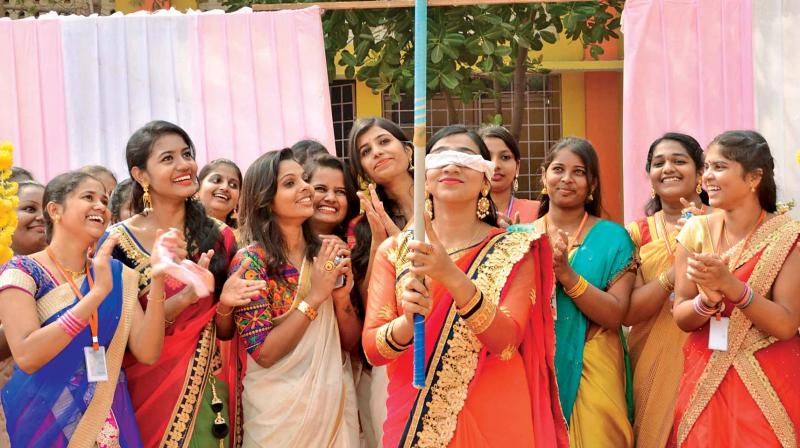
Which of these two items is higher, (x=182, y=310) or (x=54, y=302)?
(x=54, y=302)

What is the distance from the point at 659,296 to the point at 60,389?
2614 millimetres

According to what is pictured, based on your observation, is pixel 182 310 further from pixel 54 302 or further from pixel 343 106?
pixel 343 106

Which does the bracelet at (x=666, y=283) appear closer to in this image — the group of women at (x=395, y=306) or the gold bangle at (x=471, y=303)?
the group of women at (x=395, y=306)

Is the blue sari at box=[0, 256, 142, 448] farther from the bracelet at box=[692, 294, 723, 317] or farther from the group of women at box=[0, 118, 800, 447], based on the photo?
the bracelet at box=[692, 294, 723, 317]

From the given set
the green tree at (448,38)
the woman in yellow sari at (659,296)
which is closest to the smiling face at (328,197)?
the woman in yellow sari at (659,296)

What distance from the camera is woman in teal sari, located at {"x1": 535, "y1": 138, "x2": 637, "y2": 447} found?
453 centimetres

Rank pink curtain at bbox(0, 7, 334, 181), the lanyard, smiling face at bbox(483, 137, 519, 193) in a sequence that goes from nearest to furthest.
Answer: the lanyard → smiling face at bbox(483, 137, 519, 193) → pink curtain at bbox(0, 7, 334, 181)

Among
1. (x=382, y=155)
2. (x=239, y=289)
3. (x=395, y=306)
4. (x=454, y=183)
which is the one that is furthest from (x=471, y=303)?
(x=382, y=155)

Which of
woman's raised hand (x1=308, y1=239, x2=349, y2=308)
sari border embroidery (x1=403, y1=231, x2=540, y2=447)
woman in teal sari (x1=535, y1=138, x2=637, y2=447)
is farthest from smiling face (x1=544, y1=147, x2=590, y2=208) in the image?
woman's raised hand (x1=308, y1=239, x2=349, y2=308)

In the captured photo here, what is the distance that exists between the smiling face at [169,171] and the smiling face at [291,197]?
0.37 metres

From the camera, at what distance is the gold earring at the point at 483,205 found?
3967mm

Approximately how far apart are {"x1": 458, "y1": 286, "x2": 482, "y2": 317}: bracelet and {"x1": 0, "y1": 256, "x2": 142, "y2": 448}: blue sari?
1.40m

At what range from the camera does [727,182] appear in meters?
4.20

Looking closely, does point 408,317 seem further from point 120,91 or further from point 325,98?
point 120,91
